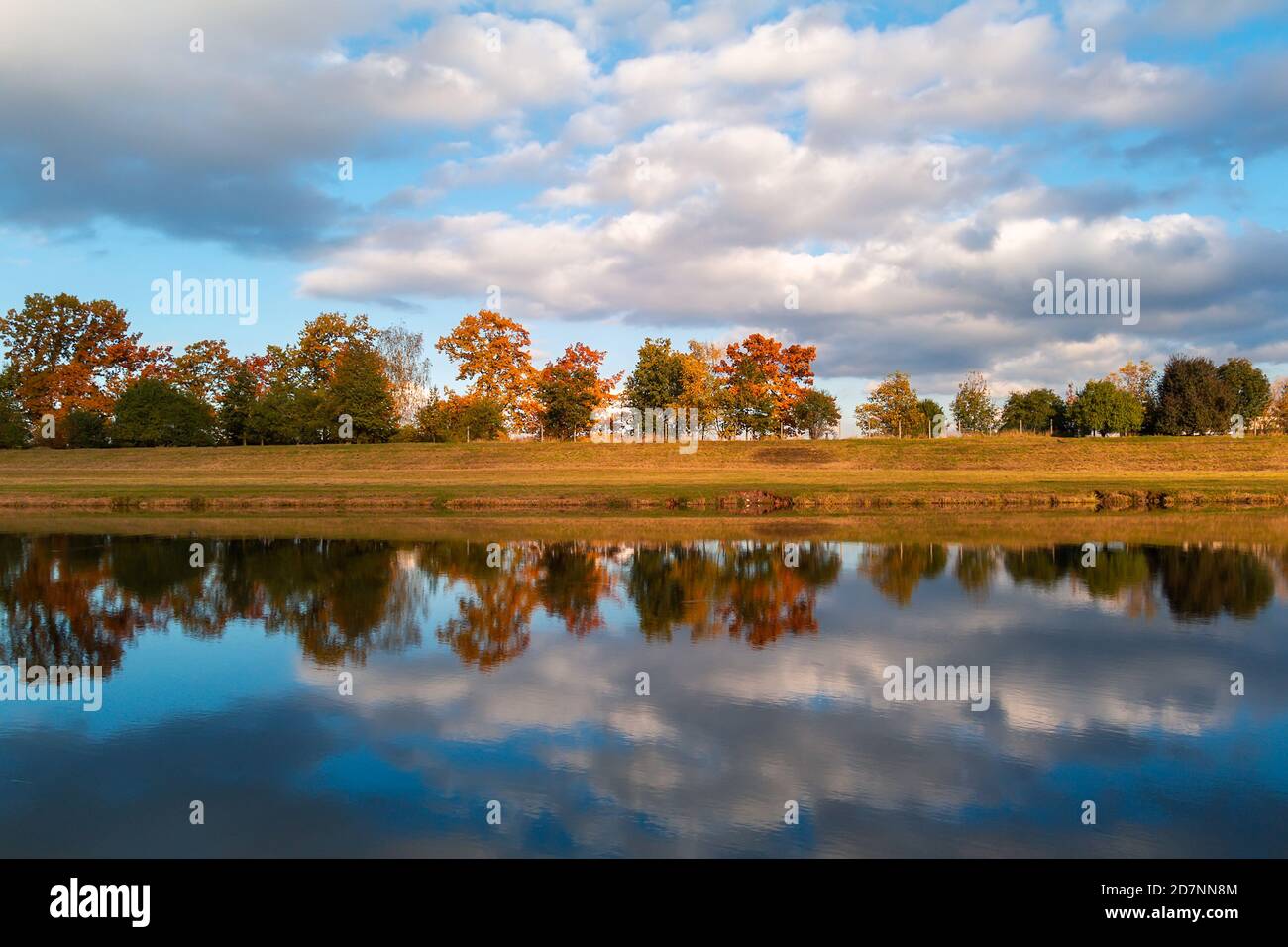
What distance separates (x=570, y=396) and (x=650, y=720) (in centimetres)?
6376

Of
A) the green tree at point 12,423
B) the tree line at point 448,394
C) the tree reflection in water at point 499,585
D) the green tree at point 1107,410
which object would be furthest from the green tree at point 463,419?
the green tree at point 1107,410

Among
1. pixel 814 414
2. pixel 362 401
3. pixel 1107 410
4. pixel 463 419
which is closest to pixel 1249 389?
pixel 1107 410

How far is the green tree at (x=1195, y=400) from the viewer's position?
74.8 meters

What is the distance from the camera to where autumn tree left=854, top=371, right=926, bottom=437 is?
8331 centimetres

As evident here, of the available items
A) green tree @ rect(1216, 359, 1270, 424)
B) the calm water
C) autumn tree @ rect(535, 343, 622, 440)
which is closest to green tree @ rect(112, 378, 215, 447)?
autumn tree @ rect(535, 343, 622, 440)

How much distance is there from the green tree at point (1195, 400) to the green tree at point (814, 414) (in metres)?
30.0

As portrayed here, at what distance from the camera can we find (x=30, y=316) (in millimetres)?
81375

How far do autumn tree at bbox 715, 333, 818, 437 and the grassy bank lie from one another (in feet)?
27.2

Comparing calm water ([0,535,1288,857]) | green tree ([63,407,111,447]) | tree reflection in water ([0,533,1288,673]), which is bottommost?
calm water ([0,535,1288,857])

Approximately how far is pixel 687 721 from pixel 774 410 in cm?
6873

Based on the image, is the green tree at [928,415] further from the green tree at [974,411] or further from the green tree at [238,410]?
the green tree at [238,410]

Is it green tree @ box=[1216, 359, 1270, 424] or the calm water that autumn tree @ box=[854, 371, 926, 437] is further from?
the calm water
